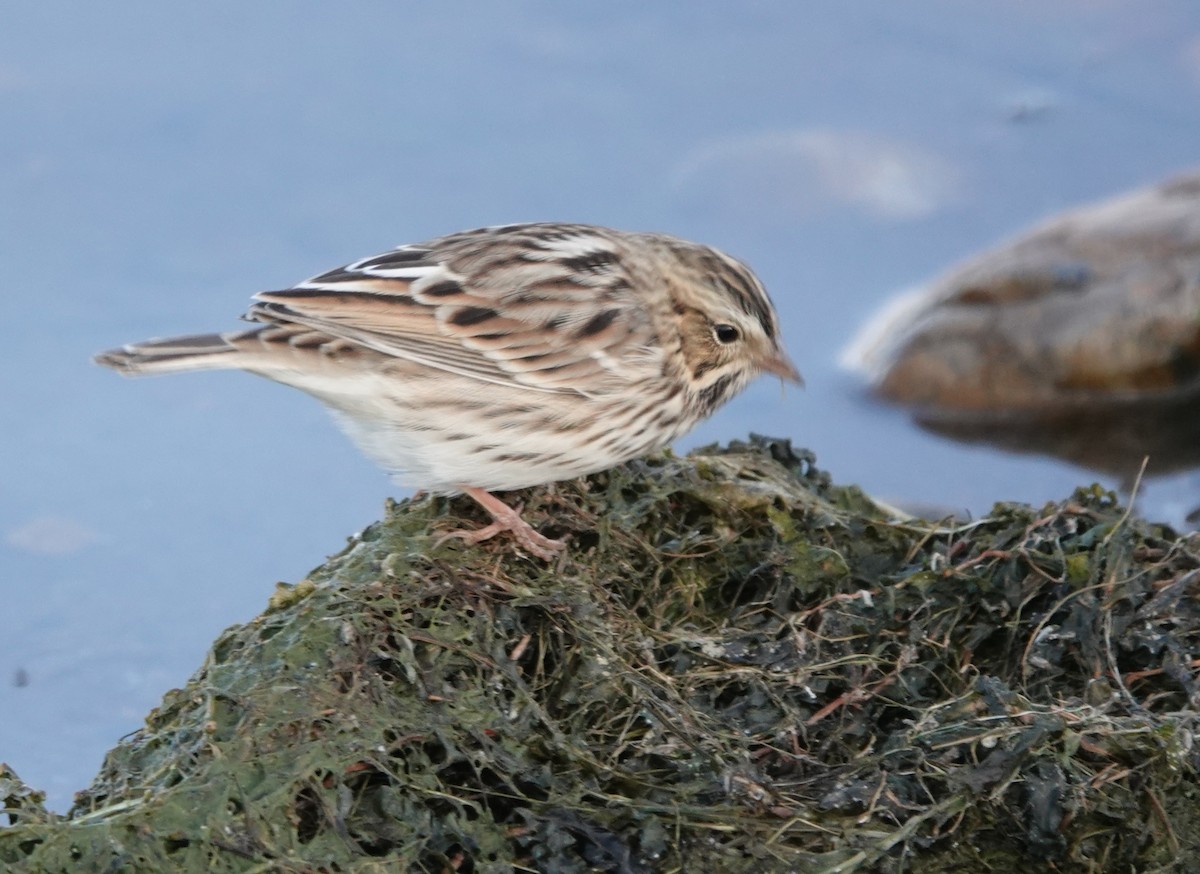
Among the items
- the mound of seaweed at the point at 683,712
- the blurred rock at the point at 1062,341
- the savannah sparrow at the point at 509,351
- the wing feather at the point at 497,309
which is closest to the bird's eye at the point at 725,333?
the savannah sparrow at the point at 509,351

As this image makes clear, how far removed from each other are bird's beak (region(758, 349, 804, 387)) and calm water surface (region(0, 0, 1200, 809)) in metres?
2.77

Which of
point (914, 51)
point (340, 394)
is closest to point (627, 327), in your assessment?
point (340, 394)

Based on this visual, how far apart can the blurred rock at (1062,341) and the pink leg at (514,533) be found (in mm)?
4895

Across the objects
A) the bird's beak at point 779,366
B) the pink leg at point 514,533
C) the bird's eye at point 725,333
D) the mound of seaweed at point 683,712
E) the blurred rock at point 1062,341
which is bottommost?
the mound of seaweed at point 683,712

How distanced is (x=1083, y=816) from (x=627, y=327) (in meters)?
2.68

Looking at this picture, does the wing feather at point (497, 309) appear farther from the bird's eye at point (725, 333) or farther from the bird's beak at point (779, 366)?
the bird's beak at point (779, 366)

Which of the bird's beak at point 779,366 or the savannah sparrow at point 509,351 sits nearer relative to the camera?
the savannah sparrow at point 509,351

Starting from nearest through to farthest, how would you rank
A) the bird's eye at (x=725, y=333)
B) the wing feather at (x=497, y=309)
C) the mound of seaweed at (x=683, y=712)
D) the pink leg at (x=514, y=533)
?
the mound of seaweed at (x=683, y=712), the pink leg at (x=514, y=533), the wing feather at (x=497, y=309), the bird's eye at (x=725, y=333)

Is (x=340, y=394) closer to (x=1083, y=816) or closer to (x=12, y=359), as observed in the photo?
(x=1083, y=816)

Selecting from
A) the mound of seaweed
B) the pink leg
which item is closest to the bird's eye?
the mound of seaweed

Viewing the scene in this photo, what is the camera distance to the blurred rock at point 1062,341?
1016cm

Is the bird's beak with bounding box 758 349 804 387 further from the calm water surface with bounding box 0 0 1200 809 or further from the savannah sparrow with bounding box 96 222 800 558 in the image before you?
the calm water surface with bounding box 0 0 1200 809

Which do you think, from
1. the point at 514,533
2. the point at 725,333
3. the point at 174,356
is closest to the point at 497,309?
the point at 725,333

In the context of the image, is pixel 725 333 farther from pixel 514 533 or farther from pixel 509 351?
pixel 514 533
